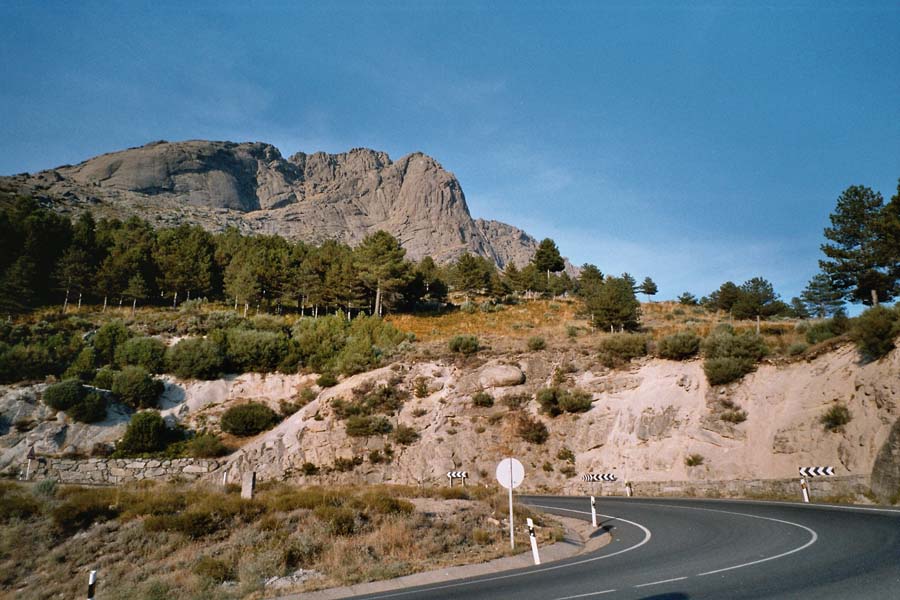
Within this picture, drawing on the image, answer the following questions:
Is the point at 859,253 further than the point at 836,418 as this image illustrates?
Yes

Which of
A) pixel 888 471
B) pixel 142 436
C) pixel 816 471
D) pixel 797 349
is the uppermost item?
pixel 797 349

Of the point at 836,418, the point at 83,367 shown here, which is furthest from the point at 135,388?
the point at 836,418

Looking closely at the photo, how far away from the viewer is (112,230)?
8219 centimetres

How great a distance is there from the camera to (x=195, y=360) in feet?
145

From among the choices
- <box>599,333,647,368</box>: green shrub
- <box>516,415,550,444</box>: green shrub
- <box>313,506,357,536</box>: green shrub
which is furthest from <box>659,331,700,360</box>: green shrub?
<box>313,506,357,536</box>: green shrub

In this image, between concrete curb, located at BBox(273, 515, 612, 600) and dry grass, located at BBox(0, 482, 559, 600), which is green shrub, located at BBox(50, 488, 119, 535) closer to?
dry grass, located at BBox(0, 482, 559, 600)

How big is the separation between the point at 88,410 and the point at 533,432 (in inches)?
1290

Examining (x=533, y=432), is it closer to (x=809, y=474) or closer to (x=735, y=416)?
(x=735, y=416)

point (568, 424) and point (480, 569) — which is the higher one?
point (568, 424)

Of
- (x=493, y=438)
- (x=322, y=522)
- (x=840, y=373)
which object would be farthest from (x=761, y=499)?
(x=322, y=522)

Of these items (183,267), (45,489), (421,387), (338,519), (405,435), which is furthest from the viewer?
(183,267)

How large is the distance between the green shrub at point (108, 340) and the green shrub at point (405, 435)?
28.2 meters

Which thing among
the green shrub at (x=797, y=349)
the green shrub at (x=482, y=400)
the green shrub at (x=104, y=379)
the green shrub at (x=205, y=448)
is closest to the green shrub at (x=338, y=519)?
the green shrub at (x=482, y=400)

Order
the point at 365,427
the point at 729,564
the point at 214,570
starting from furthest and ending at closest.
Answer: the point at 365,427
the point at 214,570
the point at 729,564
